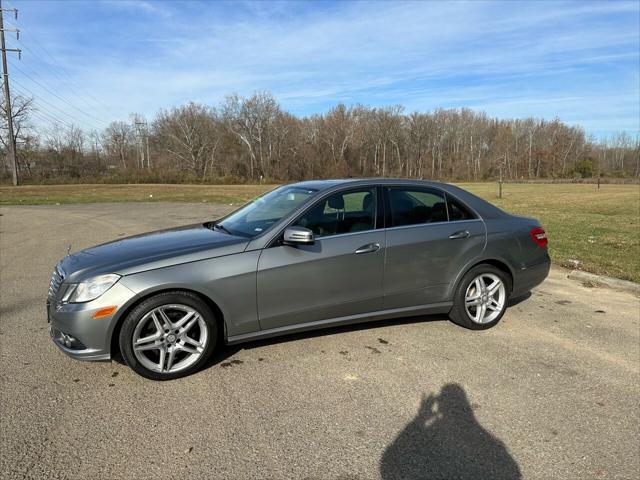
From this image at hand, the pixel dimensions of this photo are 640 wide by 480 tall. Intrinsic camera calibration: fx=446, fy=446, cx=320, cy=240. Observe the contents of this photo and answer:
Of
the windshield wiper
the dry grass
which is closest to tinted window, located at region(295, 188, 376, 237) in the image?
the windshield wiper

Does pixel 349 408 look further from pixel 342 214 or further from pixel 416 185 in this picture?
pixel 416 185

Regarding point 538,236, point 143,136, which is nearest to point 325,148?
point 143,136

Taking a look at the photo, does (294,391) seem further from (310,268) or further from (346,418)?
(310,268)

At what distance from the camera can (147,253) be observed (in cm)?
370

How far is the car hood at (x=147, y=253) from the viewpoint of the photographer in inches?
138

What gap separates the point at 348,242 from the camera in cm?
409

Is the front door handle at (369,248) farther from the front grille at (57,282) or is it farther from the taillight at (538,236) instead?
the front grille at (57,282)

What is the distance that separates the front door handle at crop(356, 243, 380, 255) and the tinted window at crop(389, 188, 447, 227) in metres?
0.33

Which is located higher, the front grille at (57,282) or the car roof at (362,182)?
the car roof at (362,182)

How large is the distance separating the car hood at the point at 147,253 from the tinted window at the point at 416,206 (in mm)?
1559

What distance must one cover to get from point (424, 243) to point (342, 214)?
0.88 metres

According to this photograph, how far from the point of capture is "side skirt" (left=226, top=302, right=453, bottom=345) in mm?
3824

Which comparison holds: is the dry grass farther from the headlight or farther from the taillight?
the headlight

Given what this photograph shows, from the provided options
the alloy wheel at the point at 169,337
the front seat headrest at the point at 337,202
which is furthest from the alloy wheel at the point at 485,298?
the alloy wheel at the point at 169,337
